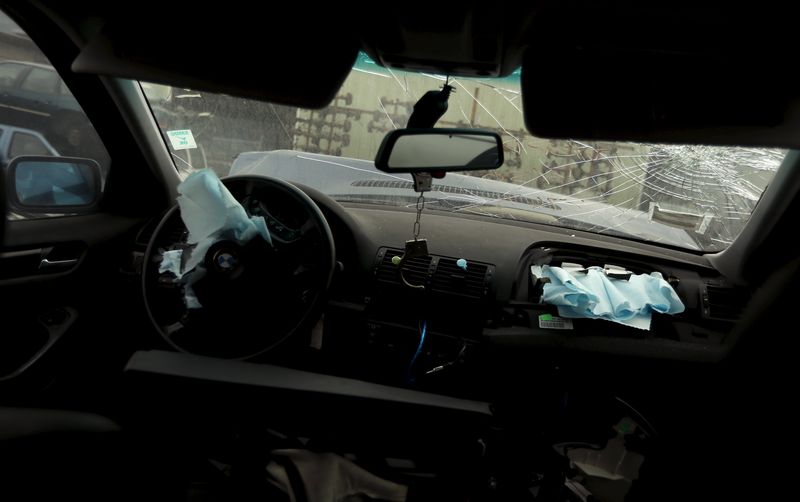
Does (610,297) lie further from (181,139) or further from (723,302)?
(181,139)

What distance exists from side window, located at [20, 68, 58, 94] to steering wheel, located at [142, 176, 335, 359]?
101 centimetres

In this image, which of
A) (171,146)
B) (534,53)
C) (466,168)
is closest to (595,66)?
(534,53)

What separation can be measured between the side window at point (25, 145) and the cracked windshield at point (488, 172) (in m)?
0.64

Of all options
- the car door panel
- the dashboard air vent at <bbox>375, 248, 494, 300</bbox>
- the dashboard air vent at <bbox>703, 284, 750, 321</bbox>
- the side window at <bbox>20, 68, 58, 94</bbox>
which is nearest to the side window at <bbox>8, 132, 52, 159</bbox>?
the side window at <bbox>20, 68, 58, 94</bbox>

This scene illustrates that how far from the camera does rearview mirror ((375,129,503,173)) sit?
2233 mm

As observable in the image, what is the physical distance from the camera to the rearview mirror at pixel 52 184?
2.93m

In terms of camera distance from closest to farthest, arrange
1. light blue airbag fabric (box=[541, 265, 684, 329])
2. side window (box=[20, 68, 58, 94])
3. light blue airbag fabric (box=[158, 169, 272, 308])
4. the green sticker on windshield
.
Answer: light blue airbag fabric (box=[158, 169, 272, 308]) → light blue airbag fabric (box=[541, 265, 684, 329]) → side window (box=[20, 68, 58, 94]) → the green sticker on windshield

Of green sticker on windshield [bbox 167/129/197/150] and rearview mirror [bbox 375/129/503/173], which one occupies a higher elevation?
rearview mirror [bbox 375/129/503/173]

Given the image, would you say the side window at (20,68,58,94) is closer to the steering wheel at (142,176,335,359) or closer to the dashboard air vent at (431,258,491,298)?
the steering wheel at (142,176,335,359)

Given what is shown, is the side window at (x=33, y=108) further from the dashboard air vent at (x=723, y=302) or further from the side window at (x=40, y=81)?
the dashboard air vent at (x=723, y=302)

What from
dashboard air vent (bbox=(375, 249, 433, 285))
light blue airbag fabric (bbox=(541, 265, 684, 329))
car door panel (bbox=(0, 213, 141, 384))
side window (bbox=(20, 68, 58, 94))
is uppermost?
side window (bbox=(20, 68, 58, 94))

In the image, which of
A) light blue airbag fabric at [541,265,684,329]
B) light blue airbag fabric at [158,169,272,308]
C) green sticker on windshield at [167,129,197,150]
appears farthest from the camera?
green sticker on windshield at [167,129,197,150]

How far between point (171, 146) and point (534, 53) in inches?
102

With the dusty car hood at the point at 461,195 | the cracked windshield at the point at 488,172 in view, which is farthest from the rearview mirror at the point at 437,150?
the dusty car hood at the point at 461,195
